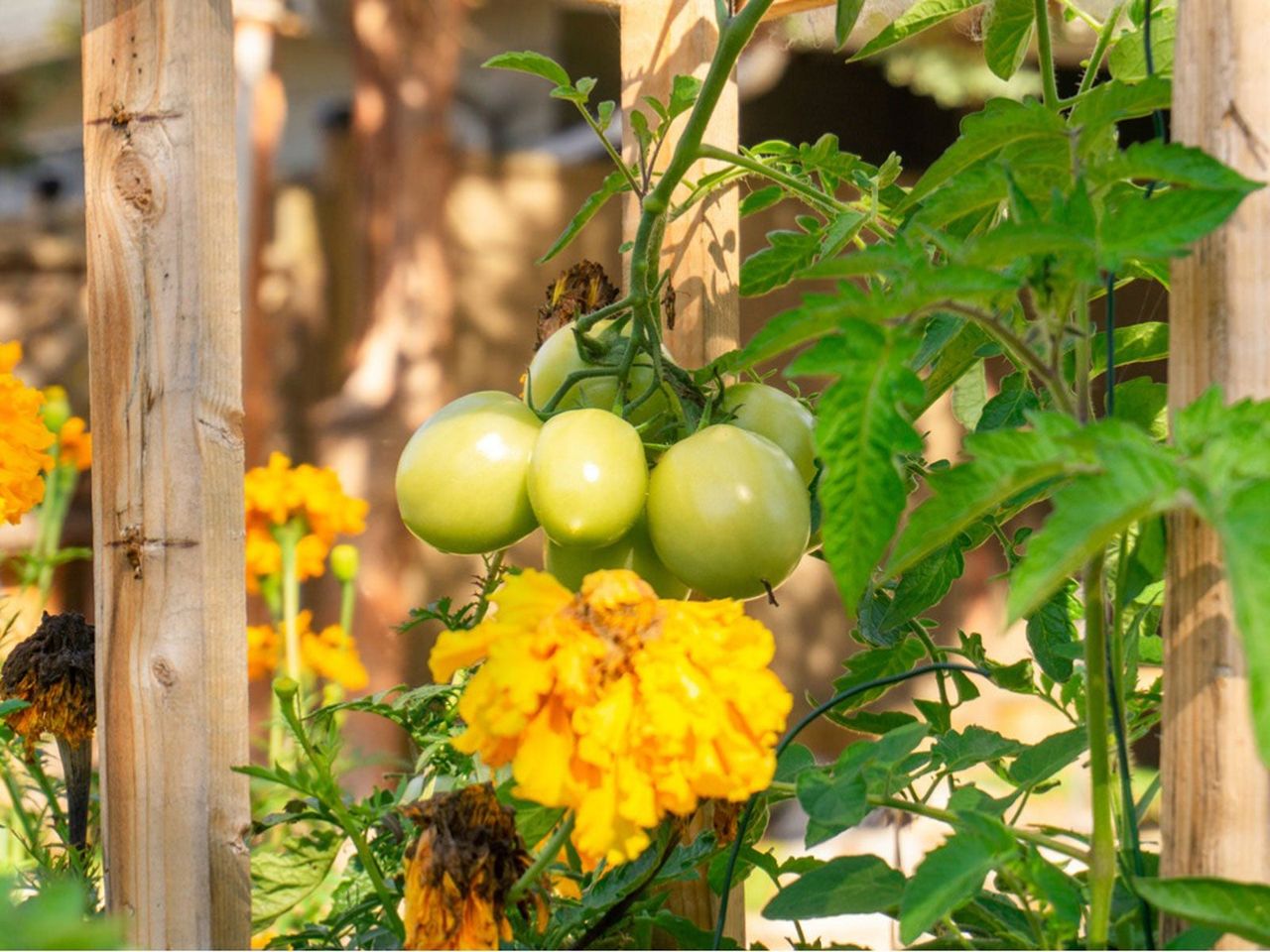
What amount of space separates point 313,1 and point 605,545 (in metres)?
3.64

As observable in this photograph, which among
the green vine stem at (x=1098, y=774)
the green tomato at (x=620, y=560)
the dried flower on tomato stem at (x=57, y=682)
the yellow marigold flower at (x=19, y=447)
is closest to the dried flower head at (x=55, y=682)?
the dried flower on tomato stem at (x=57, y=682)

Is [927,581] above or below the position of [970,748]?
above

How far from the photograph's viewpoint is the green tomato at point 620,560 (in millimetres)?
792

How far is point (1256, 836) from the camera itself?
22.1 inches

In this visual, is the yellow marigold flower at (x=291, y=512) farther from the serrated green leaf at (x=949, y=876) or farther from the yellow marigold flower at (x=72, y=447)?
the serrated green leaf at (x=949, y=876)

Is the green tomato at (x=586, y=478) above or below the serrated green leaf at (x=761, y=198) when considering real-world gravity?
below

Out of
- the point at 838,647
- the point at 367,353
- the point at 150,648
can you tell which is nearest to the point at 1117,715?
the point at 150,648

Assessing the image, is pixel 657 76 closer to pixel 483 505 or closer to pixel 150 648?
pixel 483 505

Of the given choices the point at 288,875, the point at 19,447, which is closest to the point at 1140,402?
the point at 288,875

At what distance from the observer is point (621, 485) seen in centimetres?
73

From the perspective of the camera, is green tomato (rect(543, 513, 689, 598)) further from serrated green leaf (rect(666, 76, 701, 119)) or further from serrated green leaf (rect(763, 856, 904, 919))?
serrated green leaf (rect(666, 76, 701, 119))

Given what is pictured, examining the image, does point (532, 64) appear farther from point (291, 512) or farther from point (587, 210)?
point (291, 512)

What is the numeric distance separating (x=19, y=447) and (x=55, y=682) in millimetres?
213

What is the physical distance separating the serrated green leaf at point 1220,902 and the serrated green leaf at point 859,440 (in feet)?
0.56
